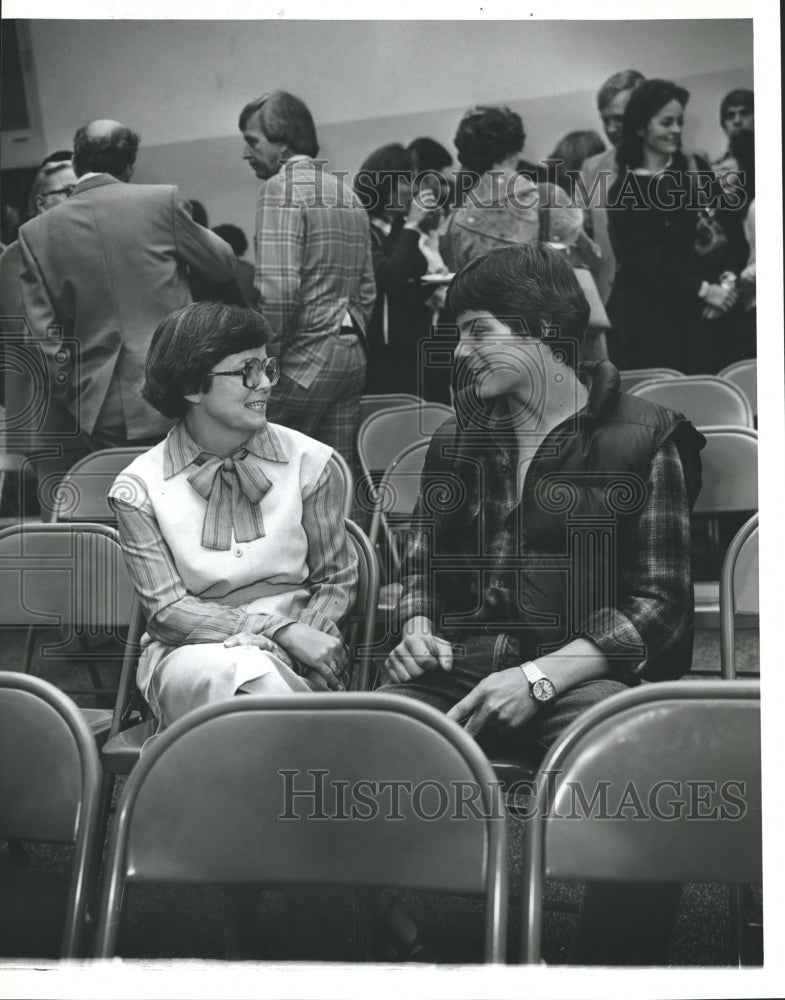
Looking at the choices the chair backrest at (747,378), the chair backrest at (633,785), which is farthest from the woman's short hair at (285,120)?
the chair backrest at (633,785)

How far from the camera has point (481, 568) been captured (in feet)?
5.72

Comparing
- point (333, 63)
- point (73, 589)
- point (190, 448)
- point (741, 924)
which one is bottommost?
point (741, 924)

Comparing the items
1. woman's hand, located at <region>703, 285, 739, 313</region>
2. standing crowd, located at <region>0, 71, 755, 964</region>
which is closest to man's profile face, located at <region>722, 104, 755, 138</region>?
standing crowd, located at <region>0, 71, 755, 964</region>

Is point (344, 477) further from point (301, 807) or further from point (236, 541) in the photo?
point (301, 807)

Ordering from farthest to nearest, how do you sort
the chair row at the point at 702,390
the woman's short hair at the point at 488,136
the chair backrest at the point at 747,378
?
the woman's short hair at the point at 488,136, the chair row at the point at 702,390, the chair backrest at the point at 747,378

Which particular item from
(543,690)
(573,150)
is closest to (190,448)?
(543,690)

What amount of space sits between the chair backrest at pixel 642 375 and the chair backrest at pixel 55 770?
103 centimetres

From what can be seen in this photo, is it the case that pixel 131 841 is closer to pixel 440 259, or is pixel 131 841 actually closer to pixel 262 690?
pixel 262 690

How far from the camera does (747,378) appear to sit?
168 cm

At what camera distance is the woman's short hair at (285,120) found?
1.79 metres

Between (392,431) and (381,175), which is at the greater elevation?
(381,175)

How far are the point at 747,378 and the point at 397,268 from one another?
663 millimetres

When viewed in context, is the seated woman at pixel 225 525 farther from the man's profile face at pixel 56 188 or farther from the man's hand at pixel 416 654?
the man's profile face at pixel 56 188

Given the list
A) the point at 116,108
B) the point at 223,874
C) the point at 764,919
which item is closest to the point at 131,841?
the point at 223,874
